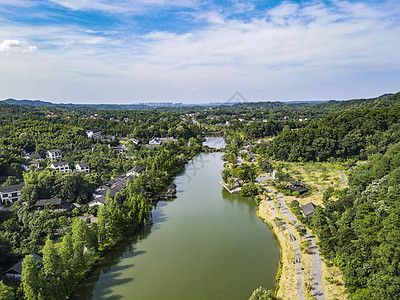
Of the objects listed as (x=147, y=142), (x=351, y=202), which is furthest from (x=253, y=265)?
(x=147, y=142)

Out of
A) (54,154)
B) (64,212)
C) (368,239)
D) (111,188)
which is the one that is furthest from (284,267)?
(54,154)

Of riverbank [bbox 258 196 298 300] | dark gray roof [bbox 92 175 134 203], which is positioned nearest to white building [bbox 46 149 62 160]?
dark gray roof [bbox 92 175 134 203]

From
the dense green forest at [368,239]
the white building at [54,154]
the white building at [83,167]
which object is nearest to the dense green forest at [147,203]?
the dense green forest at [368,239]

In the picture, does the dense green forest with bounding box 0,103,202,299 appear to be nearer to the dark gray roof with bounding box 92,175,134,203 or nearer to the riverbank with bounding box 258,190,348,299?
→ the dark gray roof with bounding box 92,175,134,203

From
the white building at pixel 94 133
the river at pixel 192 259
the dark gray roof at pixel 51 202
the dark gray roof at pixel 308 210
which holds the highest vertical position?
the white building at pixel 94 133

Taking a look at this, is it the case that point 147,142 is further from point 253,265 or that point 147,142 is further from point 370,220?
point 370,220

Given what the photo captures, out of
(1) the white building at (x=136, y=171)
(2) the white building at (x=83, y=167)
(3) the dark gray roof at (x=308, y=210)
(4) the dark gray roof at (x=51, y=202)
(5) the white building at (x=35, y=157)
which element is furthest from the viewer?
(5) the white building at (x=35, y=157)

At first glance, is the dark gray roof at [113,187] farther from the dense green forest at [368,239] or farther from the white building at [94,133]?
the white building at [94,133]
